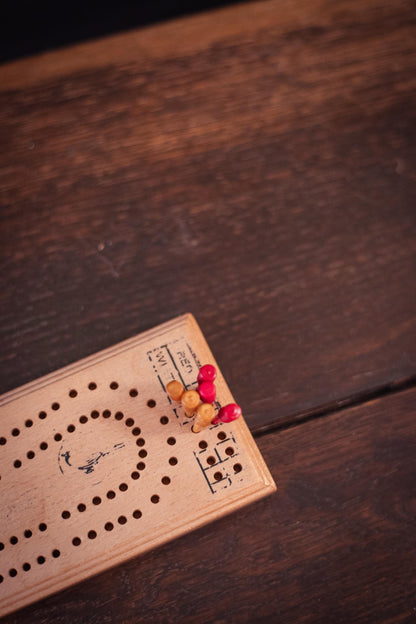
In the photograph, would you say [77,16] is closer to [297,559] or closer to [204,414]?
[204,414]

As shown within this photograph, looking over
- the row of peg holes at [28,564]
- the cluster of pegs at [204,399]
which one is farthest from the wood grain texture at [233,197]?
the row of peg holes at [28,564]

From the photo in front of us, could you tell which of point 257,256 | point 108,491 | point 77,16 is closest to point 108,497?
point 108,491

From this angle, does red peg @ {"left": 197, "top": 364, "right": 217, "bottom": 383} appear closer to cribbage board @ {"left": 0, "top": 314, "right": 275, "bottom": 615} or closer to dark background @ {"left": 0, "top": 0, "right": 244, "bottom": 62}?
cribbage board @ {"left": 0, "top": 314, "right": 275, "bottom": 615}

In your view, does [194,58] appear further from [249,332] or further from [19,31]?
[249,332]

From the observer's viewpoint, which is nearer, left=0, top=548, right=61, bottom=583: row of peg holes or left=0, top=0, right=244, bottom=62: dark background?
left=0, top=548, right=61, bottom=583: row of peg holes

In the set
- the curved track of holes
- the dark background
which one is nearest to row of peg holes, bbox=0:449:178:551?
the curved track of holes

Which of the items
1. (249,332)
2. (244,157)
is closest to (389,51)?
→ (244,157)
